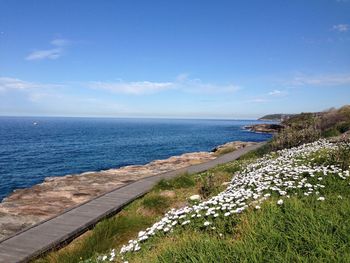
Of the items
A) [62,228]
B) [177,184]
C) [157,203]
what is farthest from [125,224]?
[177,184]

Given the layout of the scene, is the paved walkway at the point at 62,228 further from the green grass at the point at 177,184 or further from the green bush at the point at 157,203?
the green bush at the point at 157,203

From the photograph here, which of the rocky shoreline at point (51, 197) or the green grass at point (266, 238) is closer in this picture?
the green grass at point (266, 238)

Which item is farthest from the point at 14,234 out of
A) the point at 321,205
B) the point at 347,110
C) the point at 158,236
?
the point at 347,110

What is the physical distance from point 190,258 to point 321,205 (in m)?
2.83

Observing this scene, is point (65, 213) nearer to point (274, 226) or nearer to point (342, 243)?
point (274, 226)

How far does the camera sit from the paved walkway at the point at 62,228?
839 cm

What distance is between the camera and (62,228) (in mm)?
10141

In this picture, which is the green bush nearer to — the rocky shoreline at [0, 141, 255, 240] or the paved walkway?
the paved walkway

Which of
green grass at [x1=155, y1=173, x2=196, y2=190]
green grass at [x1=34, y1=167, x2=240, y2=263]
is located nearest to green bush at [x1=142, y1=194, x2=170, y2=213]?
green grass at [x1=34, y1=167, x2=240, y2=263]

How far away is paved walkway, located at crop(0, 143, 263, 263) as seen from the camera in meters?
8.39

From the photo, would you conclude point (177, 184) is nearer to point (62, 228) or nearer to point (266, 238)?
point (62, 228)

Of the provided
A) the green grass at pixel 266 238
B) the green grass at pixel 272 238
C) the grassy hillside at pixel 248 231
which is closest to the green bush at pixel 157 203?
the grassy hillside at pixel 248 231

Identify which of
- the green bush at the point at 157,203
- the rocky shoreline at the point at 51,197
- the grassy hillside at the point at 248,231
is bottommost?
the rocky shoreline at the point at 51,197

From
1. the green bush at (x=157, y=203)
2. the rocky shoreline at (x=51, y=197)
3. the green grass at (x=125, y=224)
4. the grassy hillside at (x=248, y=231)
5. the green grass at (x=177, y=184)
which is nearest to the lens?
the grassy hillside at (x=248, y=231)
